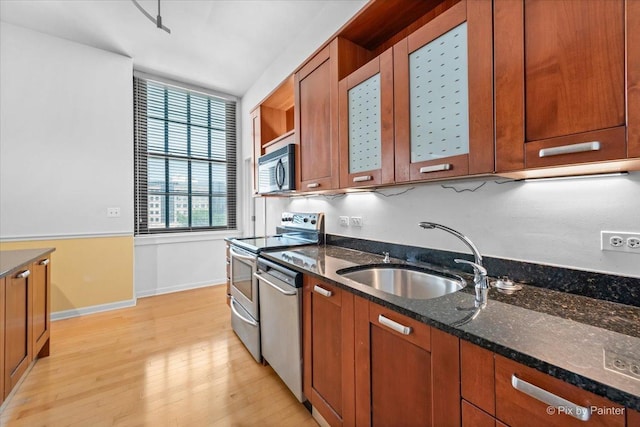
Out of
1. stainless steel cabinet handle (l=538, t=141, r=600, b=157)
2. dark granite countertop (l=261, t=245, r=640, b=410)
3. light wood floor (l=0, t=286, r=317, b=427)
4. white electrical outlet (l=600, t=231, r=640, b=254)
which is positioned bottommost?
light wood floor (l=0, t=286, r=317, b=427)

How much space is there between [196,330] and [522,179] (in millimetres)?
2957

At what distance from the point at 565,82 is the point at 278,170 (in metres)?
1.98

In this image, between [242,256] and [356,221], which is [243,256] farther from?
[356,221]

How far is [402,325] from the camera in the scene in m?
0.99

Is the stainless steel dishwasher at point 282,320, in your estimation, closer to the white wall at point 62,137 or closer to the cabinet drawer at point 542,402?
the cabinet drawer at point 542,402

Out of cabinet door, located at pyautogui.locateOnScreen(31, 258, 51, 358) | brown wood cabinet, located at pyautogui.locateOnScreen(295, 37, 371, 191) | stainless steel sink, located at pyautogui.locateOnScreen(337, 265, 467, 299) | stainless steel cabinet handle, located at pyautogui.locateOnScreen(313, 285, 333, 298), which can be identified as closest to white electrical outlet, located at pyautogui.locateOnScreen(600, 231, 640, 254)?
stainless steel sink, located at pyautogui.locateOnScreen(337, 265, 467, 299)

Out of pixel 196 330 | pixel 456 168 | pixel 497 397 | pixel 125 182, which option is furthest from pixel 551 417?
pixel 125 182

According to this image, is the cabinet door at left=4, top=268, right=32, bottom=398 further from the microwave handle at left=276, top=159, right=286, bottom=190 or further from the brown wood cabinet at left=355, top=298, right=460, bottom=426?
the brown wood cabinet at left=355, top=298, right=460, bottom=426

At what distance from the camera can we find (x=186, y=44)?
3.05m

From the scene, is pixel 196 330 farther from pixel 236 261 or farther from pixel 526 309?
pixel 526 309

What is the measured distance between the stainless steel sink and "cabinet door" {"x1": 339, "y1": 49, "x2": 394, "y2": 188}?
20.8 inches

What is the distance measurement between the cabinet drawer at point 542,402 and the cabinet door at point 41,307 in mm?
2849

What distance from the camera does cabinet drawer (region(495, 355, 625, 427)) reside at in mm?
560

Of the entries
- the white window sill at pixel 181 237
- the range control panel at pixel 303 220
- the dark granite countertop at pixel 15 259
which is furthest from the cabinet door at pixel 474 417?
the white window sill at pixel 181 237
